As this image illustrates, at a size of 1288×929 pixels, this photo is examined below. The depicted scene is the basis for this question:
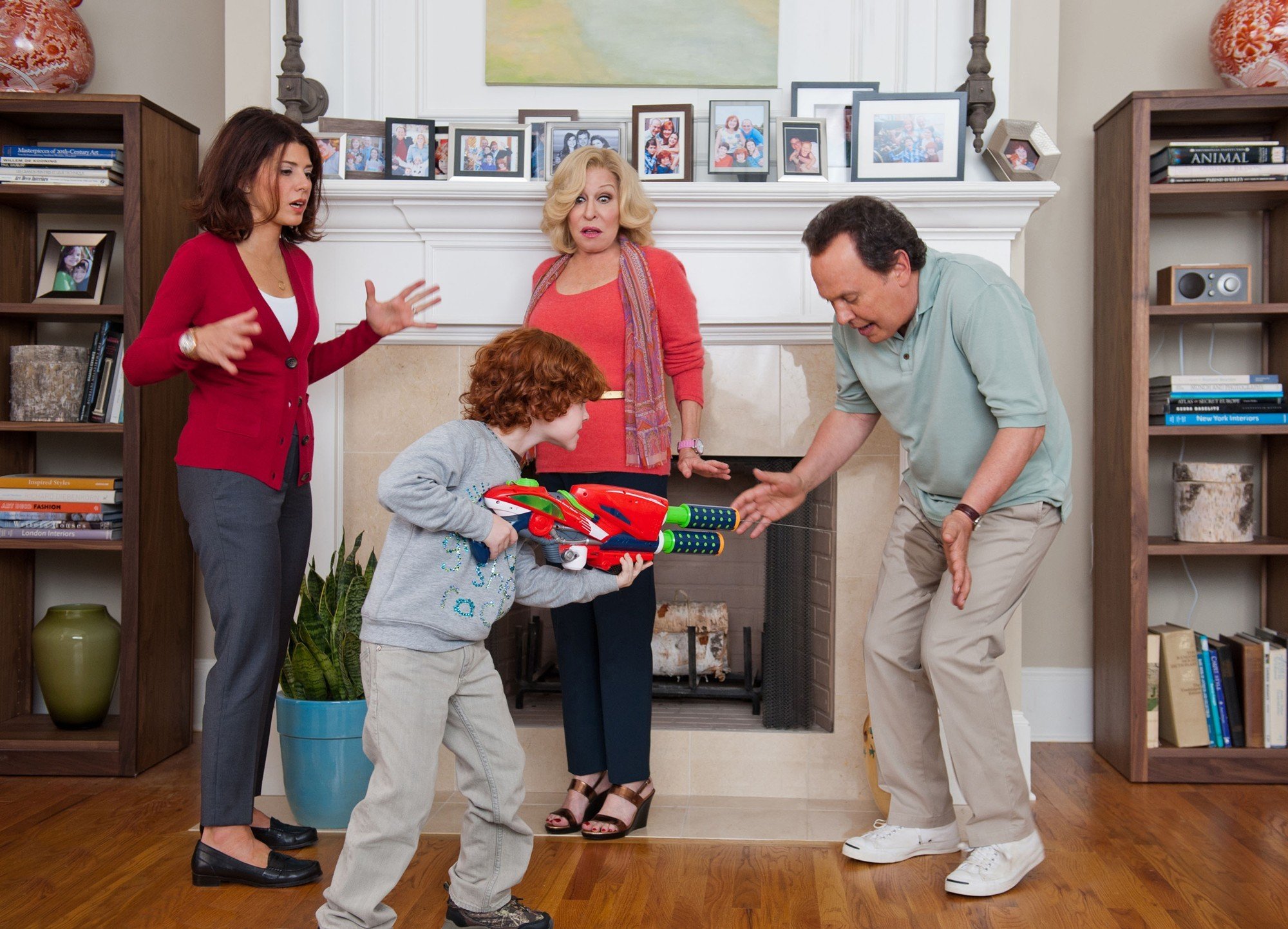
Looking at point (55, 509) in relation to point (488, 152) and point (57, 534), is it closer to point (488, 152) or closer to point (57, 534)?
point (57, 534)

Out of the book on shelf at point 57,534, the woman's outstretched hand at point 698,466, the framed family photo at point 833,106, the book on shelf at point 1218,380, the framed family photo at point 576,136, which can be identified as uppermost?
the framed family photo at point 833,106

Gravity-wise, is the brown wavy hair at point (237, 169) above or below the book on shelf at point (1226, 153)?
below

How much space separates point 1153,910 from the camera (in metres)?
1.80

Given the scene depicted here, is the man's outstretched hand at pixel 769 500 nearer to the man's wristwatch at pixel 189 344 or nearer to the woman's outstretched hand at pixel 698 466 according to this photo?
the woman's outstretched hand at pixel 698 466

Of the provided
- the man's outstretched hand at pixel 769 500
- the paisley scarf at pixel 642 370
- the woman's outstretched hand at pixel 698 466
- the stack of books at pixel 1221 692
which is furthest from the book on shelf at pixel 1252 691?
the paisley scarf at pixel 642 370

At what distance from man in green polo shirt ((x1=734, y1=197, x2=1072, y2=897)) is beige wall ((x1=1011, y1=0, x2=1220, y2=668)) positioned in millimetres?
1076

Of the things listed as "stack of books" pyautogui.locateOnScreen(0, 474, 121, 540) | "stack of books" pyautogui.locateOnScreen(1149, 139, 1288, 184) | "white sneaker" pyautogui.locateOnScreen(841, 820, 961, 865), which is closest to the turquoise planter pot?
"stack of books" pyautogui.locateOnScreen(0, 474, 121, 540)

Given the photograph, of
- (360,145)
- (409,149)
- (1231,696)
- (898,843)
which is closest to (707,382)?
(409,149)

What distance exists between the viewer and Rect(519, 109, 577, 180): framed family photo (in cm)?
260

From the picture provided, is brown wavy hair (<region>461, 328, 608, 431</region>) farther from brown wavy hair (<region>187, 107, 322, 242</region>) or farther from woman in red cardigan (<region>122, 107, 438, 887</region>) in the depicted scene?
brown wavy hair (<region>187, 107, 322, 242</region>)

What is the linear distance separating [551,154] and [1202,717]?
2154 mm

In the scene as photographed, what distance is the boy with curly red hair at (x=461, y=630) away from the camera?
154 cm

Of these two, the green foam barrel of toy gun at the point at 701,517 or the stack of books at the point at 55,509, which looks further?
the stack of books at the point at 55,509

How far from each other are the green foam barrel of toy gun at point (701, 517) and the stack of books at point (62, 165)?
1.81 meters
